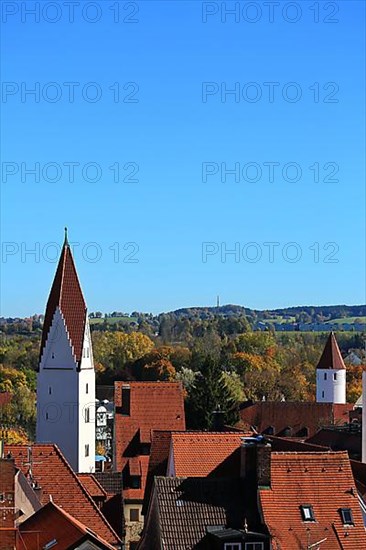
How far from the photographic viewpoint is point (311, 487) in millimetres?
30734

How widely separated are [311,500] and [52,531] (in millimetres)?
7295

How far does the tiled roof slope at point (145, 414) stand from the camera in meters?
57.0

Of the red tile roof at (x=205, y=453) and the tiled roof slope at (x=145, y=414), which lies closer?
the red tile roof at (x=205, y=453)

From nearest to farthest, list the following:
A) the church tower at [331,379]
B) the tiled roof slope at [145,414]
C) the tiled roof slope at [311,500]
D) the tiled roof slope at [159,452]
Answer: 1. the tiled roof slope at [311,500]
2. the tiled roof slope at [159,452]
3. the tiled roof slope at [145,414]
4. the church tower at [331,379]

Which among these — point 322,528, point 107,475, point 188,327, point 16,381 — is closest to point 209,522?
point 322,528

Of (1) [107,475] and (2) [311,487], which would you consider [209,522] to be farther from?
(1) [107,475]

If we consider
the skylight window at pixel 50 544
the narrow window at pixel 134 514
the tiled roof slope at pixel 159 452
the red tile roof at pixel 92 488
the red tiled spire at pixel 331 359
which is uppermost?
the red tiled spire at pixel 331 359

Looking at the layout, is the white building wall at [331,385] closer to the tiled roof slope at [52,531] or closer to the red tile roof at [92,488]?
the red tile roof at [92,488]

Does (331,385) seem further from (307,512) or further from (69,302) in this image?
(307,512)

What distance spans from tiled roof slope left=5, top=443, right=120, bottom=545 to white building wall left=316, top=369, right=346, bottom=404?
199ft

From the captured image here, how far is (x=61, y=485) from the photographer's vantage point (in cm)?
3250

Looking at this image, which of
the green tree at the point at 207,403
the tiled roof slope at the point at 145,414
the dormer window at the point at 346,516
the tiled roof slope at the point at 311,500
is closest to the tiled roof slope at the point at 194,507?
the tiled roof slope at the point at 311,500

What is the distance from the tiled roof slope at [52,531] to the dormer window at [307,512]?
5389mm

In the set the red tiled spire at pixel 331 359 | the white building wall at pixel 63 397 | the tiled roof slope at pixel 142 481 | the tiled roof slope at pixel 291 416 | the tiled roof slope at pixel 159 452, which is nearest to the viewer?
the tiled roof slope at pixel 159 452
